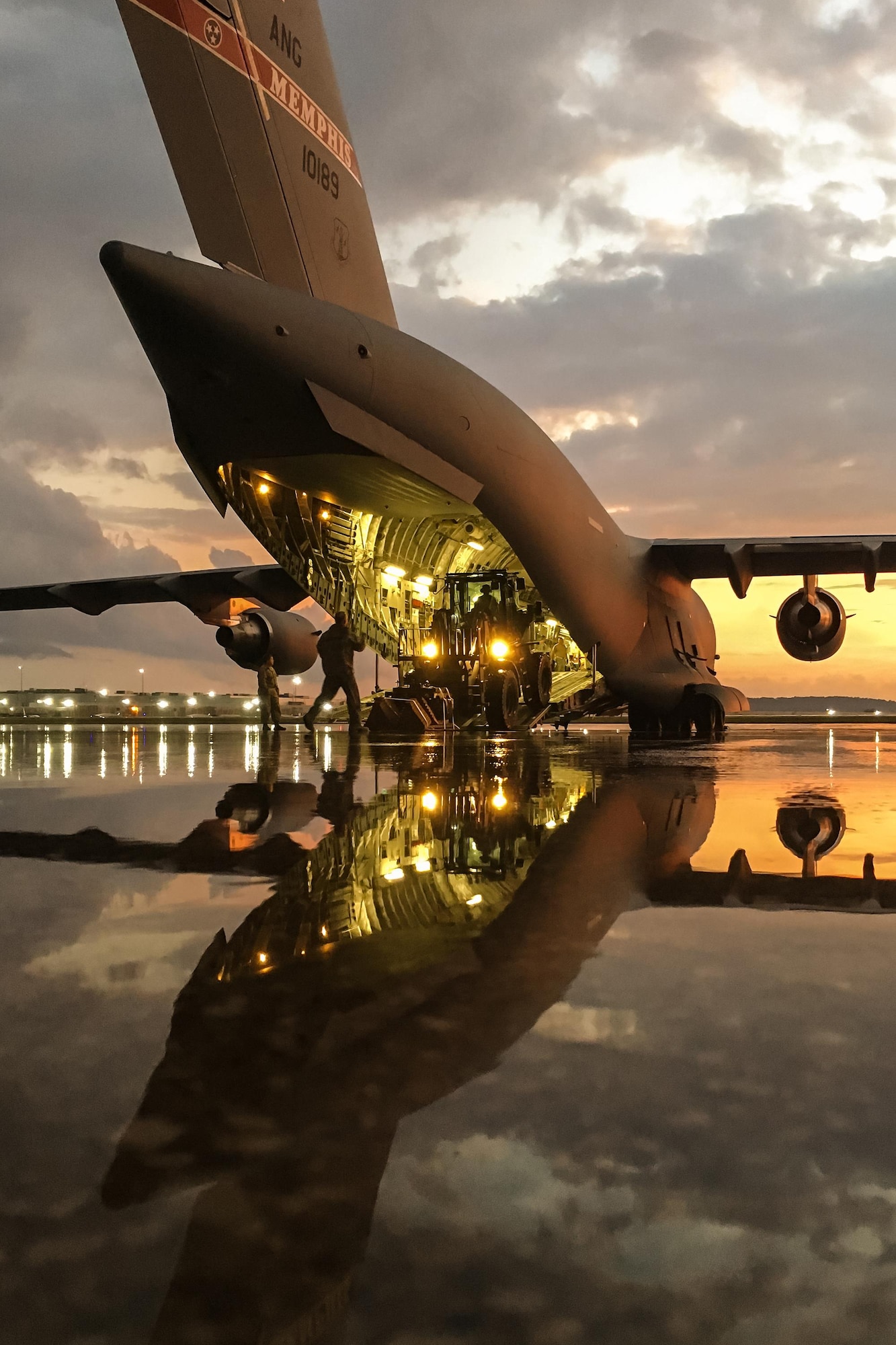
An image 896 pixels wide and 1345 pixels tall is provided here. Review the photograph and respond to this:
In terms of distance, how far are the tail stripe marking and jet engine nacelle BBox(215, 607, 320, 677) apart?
768 cm

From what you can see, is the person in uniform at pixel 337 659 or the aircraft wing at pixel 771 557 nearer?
the person in uniform at pixel 337 659

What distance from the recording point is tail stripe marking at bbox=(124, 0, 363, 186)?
32.4ft

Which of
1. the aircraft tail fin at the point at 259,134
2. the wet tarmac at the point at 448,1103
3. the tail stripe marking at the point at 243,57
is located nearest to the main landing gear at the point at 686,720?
the aircraft tail fin at the point at 259,134

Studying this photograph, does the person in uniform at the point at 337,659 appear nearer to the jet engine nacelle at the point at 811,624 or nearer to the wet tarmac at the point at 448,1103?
the jet engine nacelle at the point at 811,624

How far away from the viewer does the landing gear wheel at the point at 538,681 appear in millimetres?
15250

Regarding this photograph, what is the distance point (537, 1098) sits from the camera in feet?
3.83

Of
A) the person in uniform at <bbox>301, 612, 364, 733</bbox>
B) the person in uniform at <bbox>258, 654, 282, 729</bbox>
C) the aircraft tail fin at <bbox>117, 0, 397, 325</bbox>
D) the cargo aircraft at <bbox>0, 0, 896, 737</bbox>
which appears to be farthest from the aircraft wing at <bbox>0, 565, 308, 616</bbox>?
the aircraft tail fin at <bbox>117, 0, 397, 325</bbox>

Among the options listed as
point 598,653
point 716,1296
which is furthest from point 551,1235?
point 598,653

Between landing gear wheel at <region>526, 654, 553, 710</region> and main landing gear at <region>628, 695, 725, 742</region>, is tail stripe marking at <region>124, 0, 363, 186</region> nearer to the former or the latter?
landing gear wheel at <region>526, 654, 553, 710</region>

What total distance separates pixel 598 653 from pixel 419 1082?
1227 centimetres

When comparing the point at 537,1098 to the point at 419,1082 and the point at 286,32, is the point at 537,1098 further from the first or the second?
the point at 286,32

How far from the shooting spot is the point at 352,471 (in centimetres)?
1127

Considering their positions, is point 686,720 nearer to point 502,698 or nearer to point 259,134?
point 502,698

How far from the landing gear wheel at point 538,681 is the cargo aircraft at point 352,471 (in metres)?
0.03
